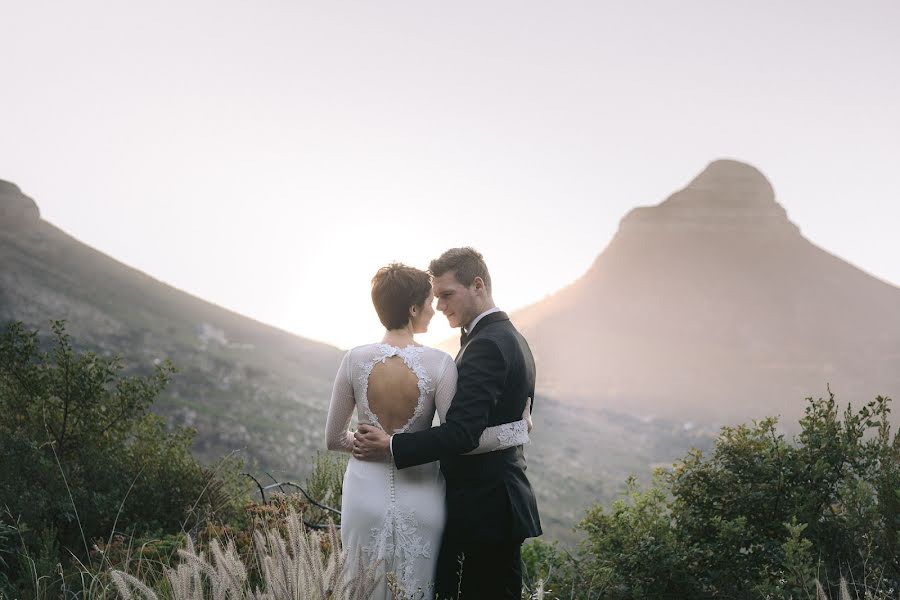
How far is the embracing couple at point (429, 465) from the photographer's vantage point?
138 inches

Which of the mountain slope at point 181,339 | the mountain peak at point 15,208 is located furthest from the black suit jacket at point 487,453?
the mountain peak at point 15,208

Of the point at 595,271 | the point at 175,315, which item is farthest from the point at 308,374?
the point at 595,271

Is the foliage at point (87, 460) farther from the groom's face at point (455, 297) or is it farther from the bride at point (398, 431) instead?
the groom's face at point (455, 297)

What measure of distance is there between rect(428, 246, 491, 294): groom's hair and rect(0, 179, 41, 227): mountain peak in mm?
54846

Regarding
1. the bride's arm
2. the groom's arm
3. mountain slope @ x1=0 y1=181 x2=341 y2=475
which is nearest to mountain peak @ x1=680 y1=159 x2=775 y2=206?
mountain slope @ x1=0 y1=181 x2=341 y2=475

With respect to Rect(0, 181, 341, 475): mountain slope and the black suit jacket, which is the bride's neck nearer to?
the black suit jacket

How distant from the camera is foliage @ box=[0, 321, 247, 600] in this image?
578 centimetres

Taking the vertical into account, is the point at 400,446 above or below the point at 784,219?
below

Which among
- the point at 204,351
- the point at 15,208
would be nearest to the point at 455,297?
the point at 204,351

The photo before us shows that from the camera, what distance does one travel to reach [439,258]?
3785 millimetres

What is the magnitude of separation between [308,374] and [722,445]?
5357 centimetres

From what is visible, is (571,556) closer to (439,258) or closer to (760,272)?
(439,258)

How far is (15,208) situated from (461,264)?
56732 mm

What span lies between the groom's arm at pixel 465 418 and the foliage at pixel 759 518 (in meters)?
1.47
